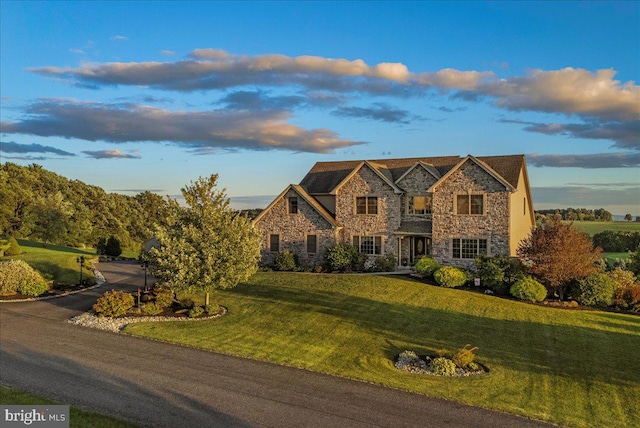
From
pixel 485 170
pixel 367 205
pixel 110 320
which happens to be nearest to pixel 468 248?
pixel 485 170

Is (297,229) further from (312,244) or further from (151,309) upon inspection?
(151,309)

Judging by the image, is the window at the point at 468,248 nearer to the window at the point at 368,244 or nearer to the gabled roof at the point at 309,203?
the window at the point at 368,244

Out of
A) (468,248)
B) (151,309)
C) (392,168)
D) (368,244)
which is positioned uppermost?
(392,168)

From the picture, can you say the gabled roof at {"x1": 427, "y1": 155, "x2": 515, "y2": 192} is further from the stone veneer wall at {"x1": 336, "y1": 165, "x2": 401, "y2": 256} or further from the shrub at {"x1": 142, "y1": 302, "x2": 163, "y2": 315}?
the shrub at {"x1": 142, "y1": 302, "x2": 163, "y2": 315}

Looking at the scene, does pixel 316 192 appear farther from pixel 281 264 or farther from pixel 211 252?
pixel 211 252

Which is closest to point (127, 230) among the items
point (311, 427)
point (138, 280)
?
point (138, 280)

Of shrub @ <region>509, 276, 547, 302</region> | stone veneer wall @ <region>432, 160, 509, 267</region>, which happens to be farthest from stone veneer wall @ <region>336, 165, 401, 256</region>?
shrub @ <region>509, 276, 547, 302</region>
